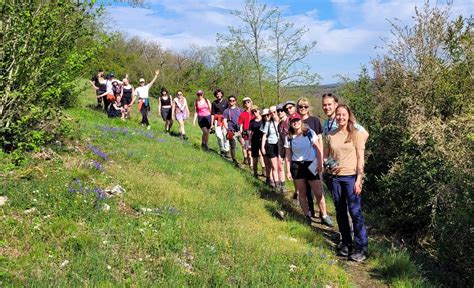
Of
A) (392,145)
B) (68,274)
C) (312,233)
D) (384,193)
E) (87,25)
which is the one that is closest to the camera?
(68,274)

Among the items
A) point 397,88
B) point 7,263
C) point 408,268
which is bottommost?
point 408,268

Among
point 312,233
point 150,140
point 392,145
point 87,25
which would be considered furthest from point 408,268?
point 392,145

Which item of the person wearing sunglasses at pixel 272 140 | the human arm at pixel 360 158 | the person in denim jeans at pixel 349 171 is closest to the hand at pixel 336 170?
the person in denim jeans at pixel 349 171

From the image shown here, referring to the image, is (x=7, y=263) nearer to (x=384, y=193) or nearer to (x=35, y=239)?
(x=35, y=239)

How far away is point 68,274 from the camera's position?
4012 mm

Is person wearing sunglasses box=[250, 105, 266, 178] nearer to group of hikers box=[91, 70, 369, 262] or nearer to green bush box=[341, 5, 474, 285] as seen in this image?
group of hikers box=[91, 70, 369, 262]

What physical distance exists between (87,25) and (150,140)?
171 inches

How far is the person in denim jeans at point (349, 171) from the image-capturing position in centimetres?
583

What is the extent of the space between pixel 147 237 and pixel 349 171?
2.91 meters

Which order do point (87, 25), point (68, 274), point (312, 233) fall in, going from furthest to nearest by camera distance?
point (87, 25) < point (312, 233) < point (68, 274)

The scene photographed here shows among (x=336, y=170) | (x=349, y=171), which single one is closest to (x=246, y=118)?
(x=336, y=170)

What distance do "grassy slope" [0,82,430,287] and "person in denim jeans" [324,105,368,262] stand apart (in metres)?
0.54

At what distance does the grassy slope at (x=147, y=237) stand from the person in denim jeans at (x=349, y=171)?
1.77 ft

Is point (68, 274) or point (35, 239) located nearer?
point (68, 274)
